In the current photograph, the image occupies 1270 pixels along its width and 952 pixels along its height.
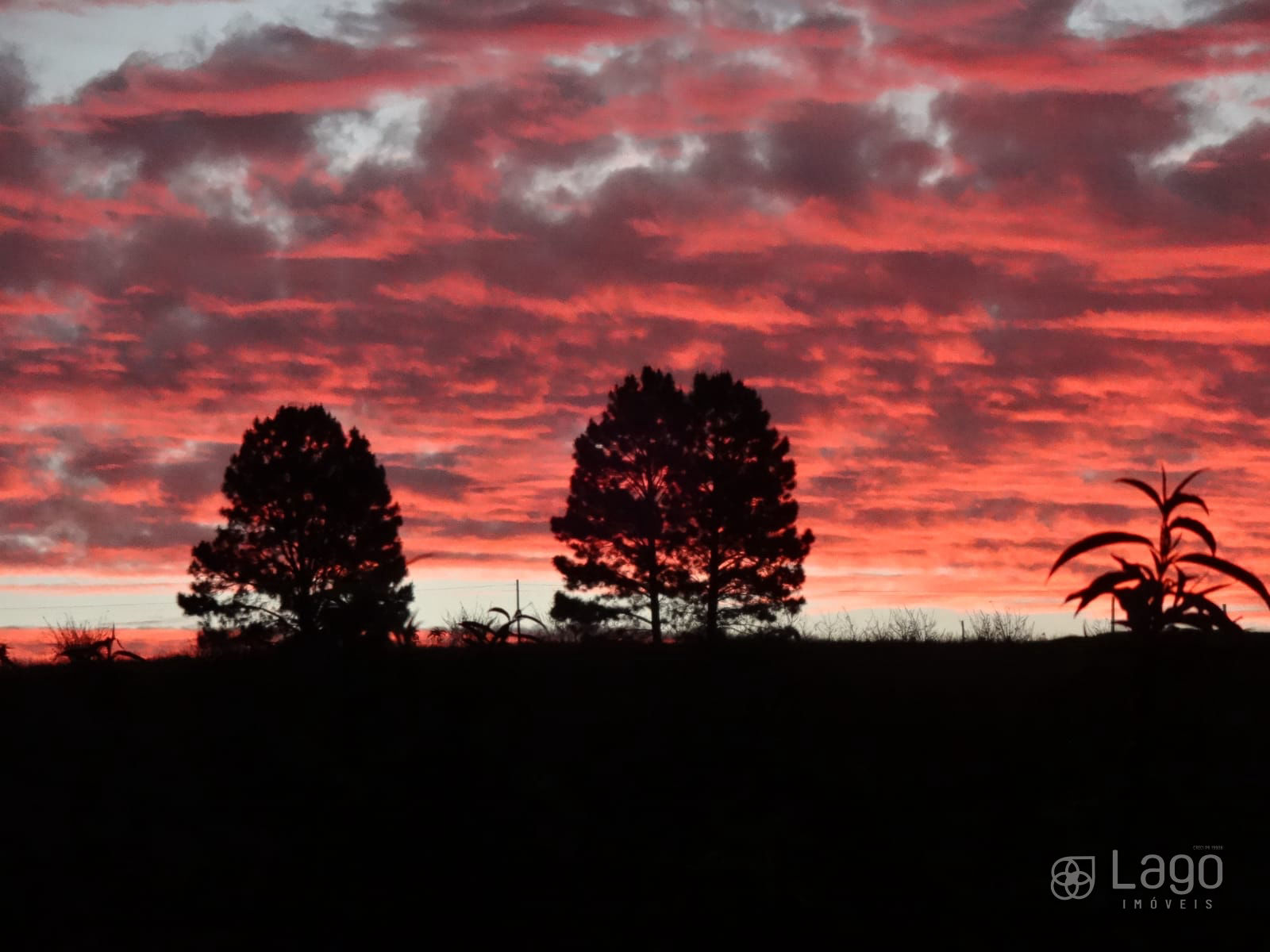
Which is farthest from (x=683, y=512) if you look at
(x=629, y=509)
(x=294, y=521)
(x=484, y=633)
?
(x=484, y=633)

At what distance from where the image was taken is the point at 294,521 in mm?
42438

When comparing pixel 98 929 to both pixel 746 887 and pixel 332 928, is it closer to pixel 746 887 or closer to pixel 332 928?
pixel 332 928

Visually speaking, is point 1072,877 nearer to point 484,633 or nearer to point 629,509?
point 484,633

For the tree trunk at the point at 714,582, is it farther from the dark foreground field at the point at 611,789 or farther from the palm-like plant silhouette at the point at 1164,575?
the palm-like plant silhouette at the point at 1164,575

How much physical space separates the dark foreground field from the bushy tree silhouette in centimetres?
2755

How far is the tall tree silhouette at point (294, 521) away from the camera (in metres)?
41.9

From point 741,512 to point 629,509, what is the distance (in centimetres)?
357

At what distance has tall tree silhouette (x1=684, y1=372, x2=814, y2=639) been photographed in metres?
41.6

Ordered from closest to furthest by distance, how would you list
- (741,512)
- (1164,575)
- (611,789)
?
(1164,575)
(611,789)
(741,512)

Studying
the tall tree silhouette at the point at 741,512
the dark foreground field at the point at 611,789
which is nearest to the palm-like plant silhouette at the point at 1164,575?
the dark foreground field at the point at 611,789

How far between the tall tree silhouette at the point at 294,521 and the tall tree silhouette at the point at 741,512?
9.69m
